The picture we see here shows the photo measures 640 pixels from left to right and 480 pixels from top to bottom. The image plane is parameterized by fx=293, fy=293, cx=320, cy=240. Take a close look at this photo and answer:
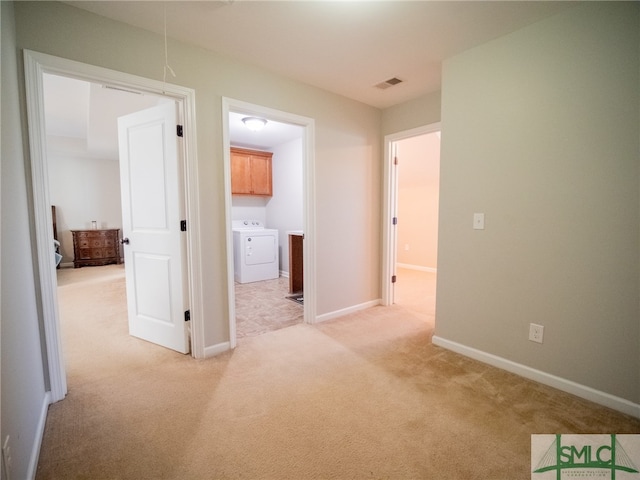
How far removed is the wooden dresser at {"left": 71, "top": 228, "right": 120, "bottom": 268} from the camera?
598 centimetres

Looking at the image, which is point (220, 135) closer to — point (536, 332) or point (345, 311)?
point (345, 311)

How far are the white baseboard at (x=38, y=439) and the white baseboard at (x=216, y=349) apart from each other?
3.00 feet

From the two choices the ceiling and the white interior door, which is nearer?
the ceiling

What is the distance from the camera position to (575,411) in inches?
65.6

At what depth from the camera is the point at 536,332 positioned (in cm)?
198

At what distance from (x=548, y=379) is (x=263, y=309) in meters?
2.69

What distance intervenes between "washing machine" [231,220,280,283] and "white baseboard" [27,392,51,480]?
10.0 ft

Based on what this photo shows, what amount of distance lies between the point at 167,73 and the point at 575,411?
332 cm

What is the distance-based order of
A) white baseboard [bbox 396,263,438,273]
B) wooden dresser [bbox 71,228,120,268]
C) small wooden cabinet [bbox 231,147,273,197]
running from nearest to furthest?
small wooden cabinet [bbox 231,147,273,197] → white baseboard [bbox 396,263,438,273] → wooden dresser [bbox 71,228,120,268]

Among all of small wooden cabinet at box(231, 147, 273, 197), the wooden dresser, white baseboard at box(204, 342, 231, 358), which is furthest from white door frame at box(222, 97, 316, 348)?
the wooden dresser
